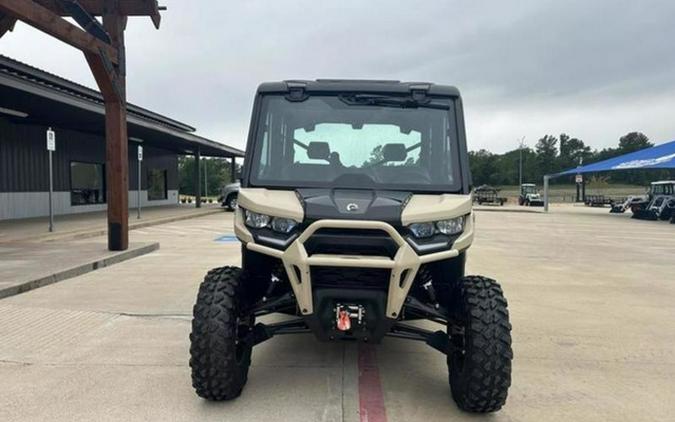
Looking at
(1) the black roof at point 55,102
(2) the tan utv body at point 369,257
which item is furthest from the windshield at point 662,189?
(2) the tan utv body at point 369,257

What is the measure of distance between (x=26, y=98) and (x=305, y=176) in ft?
39.3

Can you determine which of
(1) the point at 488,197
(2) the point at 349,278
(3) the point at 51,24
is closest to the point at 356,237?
(2) the point at 349,278

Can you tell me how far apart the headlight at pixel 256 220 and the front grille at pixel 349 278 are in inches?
18.0

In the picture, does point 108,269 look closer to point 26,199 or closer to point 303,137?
point 303,137

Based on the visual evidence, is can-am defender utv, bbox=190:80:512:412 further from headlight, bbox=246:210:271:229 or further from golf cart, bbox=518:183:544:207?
golf cart, bbox=518:183:544:207

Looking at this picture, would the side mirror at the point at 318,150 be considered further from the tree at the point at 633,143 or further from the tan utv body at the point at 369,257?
the tree at the point at 633,143

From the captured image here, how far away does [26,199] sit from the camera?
1789 centimetres

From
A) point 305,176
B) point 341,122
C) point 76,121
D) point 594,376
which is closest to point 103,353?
point 305,176

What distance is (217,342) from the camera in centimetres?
348

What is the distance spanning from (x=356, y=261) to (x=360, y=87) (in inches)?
54.6

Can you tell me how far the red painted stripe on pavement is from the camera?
356 cm

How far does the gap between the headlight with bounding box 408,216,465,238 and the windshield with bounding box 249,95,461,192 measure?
16.9 inches

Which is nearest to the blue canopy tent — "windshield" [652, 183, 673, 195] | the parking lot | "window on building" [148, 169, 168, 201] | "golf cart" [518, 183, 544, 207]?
"windshield" [652, 183, 673, 195]

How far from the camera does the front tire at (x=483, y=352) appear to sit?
3.38m
